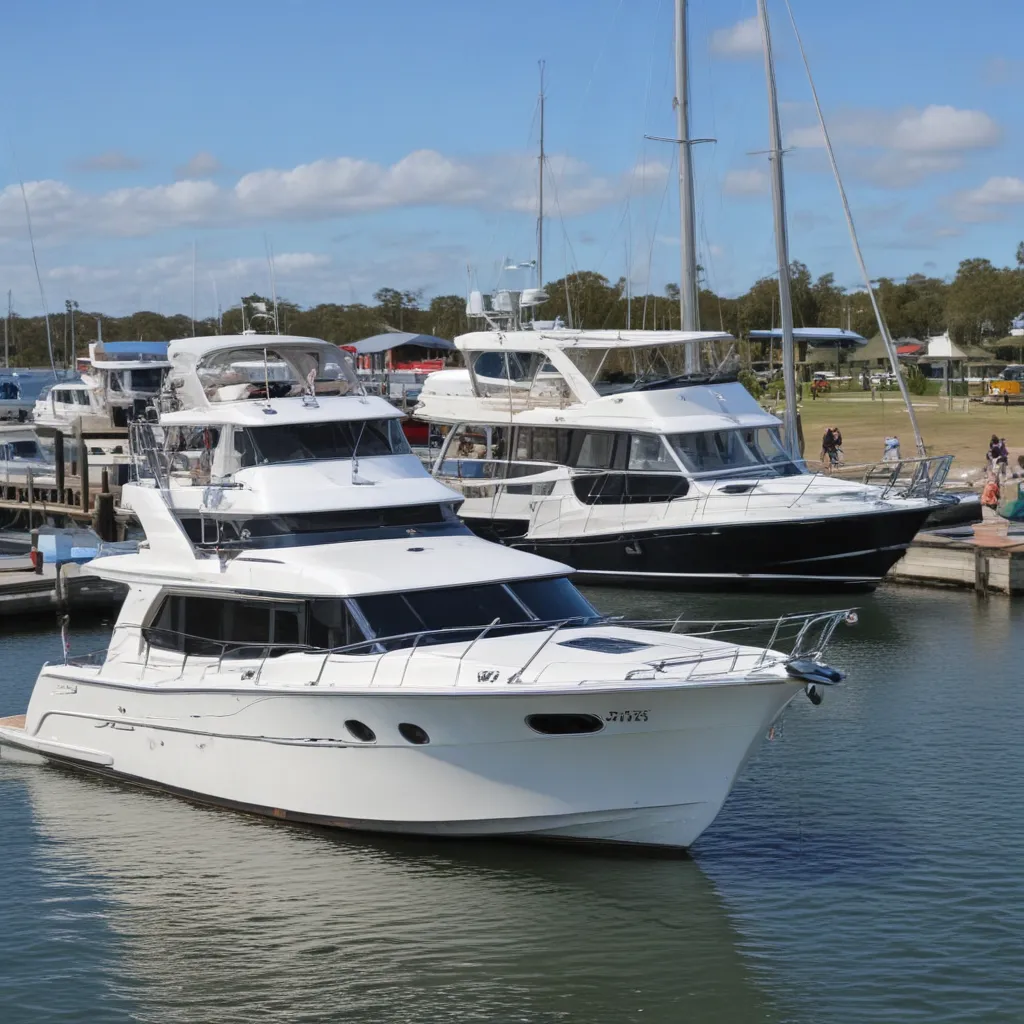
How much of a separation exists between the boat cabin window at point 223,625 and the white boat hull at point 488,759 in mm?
725

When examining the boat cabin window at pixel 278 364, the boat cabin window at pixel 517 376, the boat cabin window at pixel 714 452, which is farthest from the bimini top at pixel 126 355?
the boat cabin window at pixel 278 364

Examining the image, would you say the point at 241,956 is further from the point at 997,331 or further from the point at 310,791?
the point at 997,331

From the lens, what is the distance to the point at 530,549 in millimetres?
32719

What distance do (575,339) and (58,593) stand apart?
11.9 m

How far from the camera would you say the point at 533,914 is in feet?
46.1

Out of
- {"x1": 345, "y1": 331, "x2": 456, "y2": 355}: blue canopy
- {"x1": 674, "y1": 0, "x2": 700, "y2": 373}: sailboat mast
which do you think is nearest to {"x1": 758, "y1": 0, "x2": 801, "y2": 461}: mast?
{"x1": 674, "y1": 0, "x2": 700, "y2": 373}: sailboat mast

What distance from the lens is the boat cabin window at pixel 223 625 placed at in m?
15.9

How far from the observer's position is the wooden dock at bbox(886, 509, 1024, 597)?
3044 centimetres

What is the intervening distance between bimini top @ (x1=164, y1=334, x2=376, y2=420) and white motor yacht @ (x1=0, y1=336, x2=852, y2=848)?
6 centimetres

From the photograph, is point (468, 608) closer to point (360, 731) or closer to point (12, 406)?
point (360, 731)

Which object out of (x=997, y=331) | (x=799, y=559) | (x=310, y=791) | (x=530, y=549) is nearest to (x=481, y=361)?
(x=530, y=549)

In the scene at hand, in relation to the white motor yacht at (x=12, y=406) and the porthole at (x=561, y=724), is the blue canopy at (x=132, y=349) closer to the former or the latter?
the white motor yacht at (x=12, y=406)

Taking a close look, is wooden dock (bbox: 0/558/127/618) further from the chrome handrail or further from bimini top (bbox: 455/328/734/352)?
the chrome handrail

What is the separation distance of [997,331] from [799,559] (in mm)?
82226
